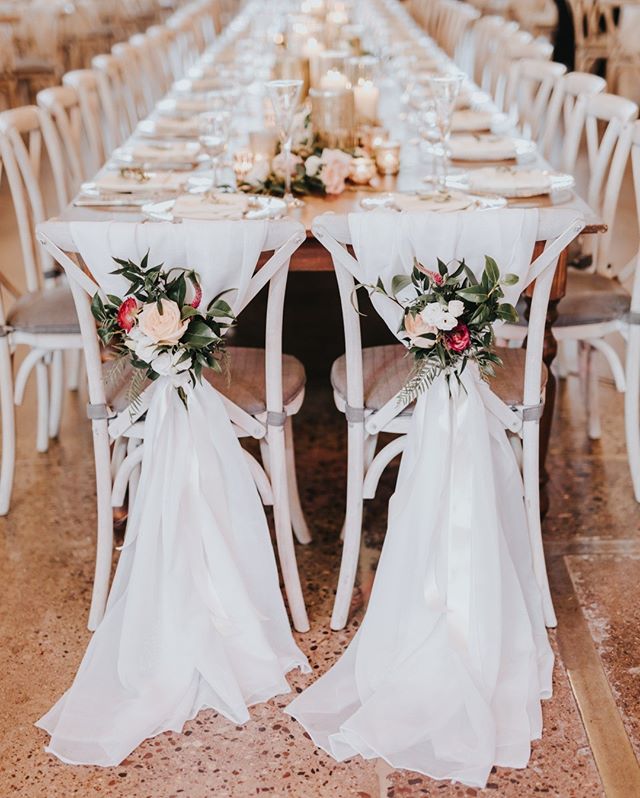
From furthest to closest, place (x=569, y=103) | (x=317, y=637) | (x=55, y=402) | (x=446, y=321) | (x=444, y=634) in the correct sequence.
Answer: (x=569, y=103)
(x=55, y=402)
(x=317, y=637)
(x=444, y=634)
(x=446, y=321)

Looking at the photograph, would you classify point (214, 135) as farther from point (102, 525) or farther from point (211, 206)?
point (102, 525)

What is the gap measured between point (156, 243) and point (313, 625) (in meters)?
0.96

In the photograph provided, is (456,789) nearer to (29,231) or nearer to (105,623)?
(105,623)

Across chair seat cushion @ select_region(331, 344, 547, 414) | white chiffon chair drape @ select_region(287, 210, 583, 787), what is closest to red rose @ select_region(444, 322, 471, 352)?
white chiffon chair drape @ select_region(287, 210, 583, 787)

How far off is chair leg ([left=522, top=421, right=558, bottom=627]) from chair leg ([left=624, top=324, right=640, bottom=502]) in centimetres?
66

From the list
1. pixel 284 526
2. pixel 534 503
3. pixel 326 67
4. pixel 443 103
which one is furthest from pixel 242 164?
pixel 534 503

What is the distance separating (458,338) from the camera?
196cm

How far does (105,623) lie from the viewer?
2.20 meters

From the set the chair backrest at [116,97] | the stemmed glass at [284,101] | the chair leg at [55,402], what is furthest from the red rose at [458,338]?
the chair backrest at [116,97]

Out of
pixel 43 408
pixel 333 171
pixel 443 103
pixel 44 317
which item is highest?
pixel 443 103

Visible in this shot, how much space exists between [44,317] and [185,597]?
1011mm

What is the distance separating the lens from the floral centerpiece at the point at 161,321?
6.37ft

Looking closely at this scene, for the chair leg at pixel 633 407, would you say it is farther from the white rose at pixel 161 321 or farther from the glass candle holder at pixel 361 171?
the white rose at pixel 161 321

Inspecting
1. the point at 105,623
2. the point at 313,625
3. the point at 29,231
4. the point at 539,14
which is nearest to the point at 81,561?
the point at 105,623
